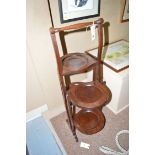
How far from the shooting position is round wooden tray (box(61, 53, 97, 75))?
1.07 meters

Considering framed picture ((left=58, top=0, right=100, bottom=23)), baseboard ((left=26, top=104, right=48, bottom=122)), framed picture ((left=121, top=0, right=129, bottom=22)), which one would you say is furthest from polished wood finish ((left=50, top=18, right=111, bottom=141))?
framed picture ((left=121, top=0, right=129, bottom=22))

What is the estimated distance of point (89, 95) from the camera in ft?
3.86

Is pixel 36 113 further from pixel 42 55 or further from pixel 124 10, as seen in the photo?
pixel 124 10

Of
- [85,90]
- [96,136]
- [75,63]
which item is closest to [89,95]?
[85,90]

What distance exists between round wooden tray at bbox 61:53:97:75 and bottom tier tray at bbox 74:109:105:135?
21.7 inches

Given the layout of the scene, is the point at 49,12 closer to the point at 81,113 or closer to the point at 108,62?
the point at 108,62

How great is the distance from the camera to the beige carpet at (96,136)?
1.34m

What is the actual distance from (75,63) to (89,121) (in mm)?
582

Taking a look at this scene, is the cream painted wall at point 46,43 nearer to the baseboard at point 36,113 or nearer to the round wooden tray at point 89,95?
the baseboard at point 36,113

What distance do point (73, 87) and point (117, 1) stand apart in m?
0.92

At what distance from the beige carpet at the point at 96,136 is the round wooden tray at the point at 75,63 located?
0.70 m
